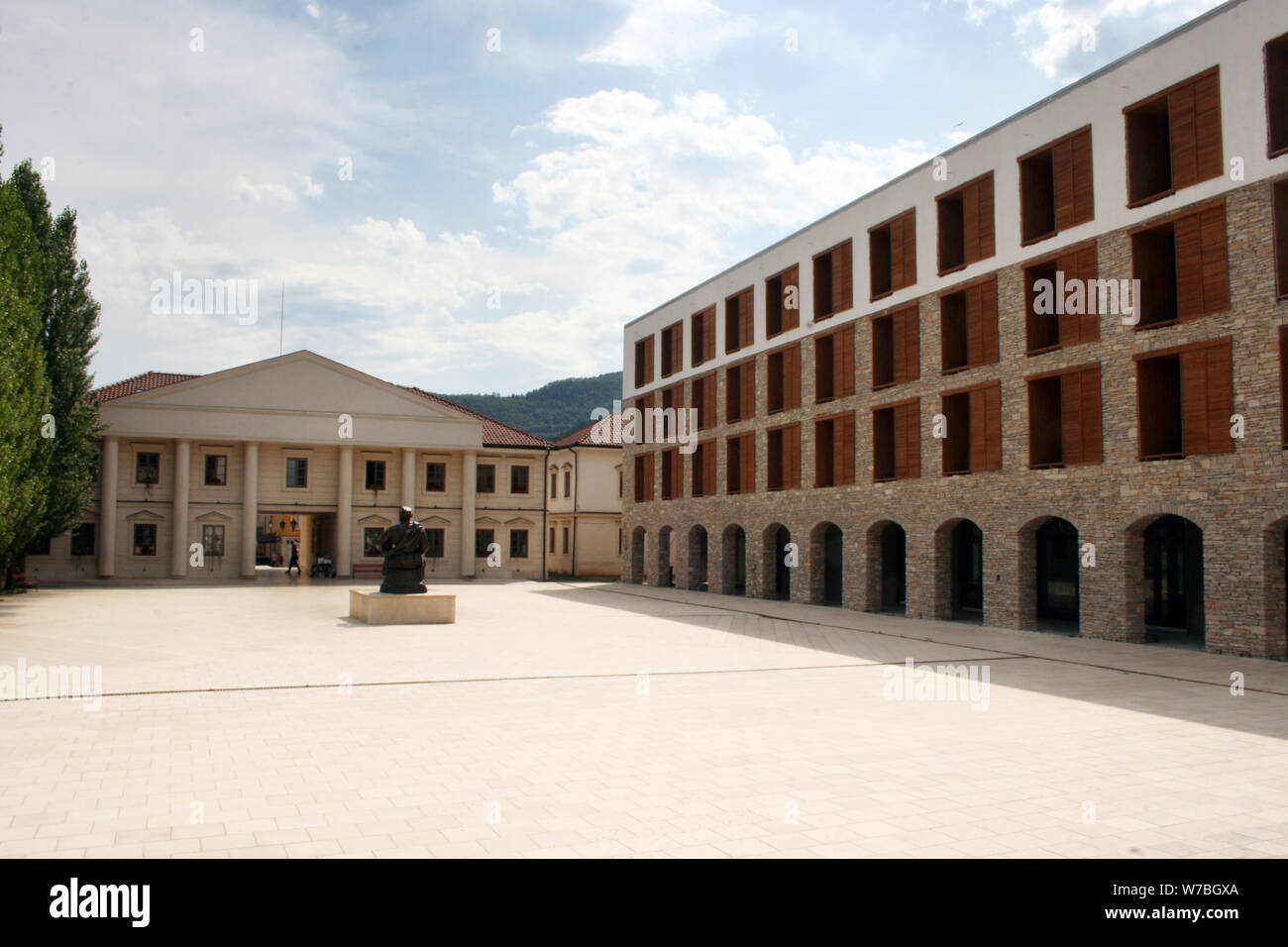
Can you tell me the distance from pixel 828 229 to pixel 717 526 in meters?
13.3

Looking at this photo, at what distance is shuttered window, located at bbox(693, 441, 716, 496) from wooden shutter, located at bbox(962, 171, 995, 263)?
16313 millimetres

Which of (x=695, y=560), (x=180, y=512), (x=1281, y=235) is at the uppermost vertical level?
(x=1281, y=235)

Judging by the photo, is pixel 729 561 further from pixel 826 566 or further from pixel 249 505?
pixel 249 505

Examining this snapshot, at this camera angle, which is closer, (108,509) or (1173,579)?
(1173,579)

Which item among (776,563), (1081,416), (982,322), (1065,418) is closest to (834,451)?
(776,563)

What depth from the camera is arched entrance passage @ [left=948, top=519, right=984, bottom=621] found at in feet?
101

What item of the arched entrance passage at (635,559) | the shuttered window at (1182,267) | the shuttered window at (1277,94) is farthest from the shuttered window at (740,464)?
the shuttered window at (1277,94)

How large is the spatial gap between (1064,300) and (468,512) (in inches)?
1304

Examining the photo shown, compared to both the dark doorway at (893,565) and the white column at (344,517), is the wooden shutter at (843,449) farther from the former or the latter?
the white column at (344,517)

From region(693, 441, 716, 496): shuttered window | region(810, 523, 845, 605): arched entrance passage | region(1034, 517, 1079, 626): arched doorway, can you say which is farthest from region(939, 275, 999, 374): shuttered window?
region(693, 441, 716, 496): shuttered window

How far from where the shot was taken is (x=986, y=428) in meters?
25.5

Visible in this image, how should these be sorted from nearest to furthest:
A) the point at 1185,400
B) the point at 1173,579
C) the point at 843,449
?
the point at 1185,400, the point at 1173,579, the point at 843,449

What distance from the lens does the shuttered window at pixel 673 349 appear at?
4438 cm
